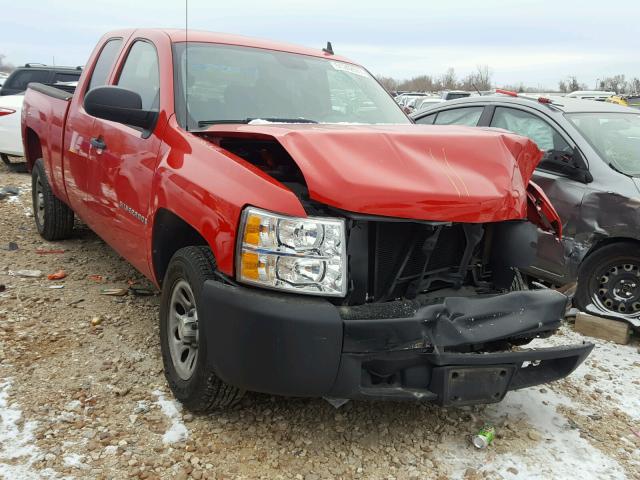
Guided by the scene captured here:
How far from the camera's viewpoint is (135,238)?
3.46 metres

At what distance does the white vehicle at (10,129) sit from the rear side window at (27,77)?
2.28 meters

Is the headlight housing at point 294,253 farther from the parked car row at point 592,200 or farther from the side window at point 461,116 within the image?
the side window at point 461,116

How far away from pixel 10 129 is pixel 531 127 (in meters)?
7.83

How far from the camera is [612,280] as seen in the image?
172 inches

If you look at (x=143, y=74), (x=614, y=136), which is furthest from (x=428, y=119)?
(x=143, y=74)

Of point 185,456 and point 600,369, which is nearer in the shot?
point 185,456

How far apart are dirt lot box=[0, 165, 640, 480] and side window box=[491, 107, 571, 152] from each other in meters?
1.85

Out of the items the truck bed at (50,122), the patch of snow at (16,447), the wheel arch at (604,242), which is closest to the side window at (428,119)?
the wheel arch at (604,242)

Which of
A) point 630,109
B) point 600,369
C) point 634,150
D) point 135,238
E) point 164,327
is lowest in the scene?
point 600,369

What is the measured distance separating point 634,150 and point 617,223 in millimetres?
842

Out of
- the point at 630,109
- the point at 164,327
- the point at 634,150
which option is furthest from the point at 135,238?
the point at 630,109

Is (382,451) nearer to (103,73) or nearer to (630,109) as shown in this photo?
(103,73)

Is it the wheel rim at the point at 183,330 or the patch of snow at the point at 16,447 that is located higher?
the wheel rim at the point at 183,330

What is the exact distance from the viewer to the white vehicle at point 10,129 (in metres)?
9.22
